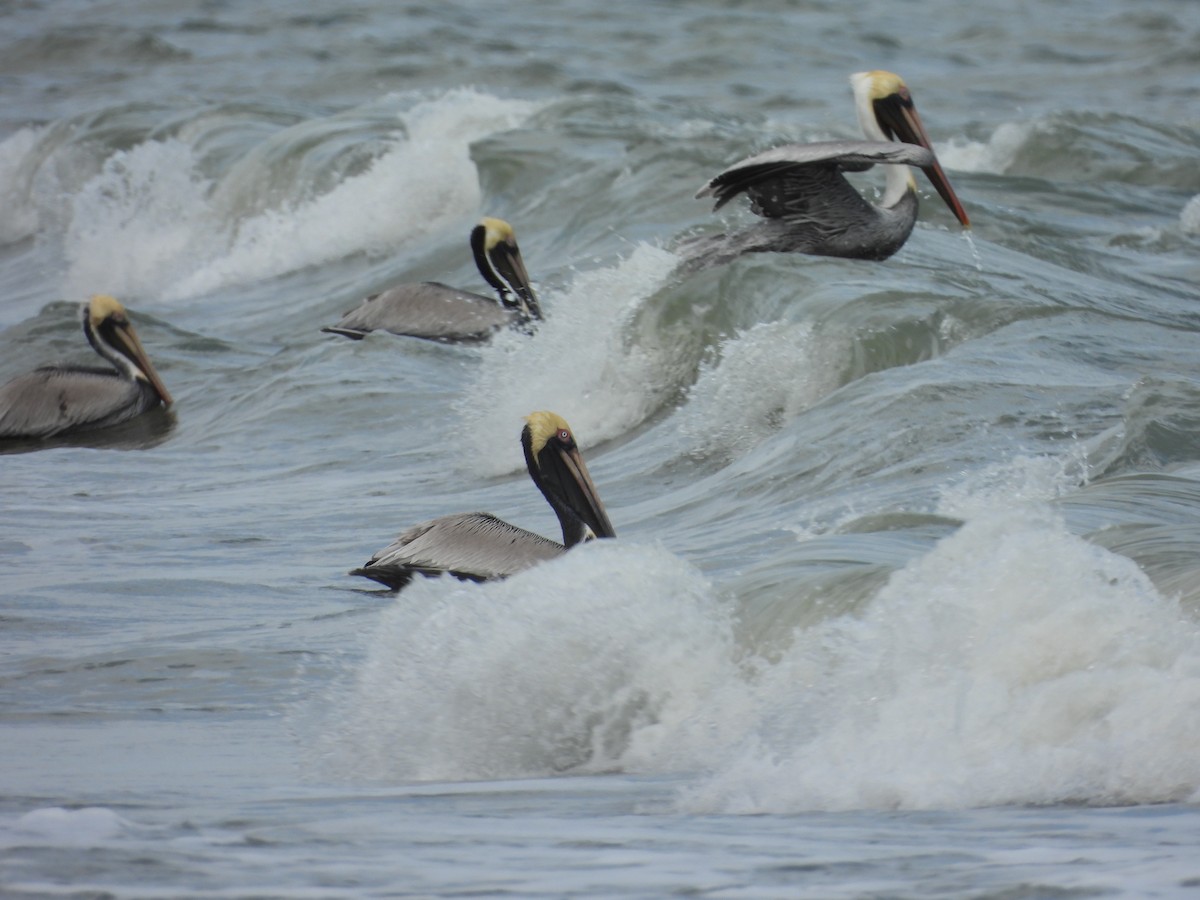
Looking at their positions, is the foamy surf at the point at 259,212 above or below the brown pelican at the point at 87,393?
below

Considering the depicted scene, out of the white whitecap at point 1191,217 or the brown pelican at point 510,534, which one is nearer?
the brown pelican at point 510,534

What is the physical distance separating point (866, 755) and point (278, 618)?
2.77 meters

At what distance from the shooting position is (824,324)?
934cm

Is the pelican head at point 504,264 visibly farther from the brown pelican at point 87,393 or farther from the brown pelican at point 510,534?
the brown pelican at point 510,534

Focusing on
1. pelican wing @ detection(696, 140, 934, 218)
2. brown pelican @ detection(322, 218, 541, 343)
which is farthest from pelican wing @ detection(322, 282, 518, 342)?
pelican wing @ detection(696, 140, 934, 218)

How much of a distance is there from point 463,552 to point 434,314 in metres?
5.33

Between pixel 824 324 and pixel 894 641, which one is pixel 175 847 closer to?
pixel 894 641

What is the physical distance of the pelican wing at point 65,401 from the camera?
37.4 ft

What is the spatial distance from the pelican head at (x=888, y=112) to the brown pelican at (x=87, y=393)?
4.15m

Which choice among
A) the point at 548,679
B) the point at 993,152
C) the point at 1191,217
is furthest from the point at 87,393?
the point at 993,152

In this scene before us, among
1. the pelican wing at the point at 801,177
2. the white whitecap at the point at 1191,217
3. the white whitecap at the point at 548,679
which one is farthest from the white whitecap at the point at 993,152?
the white whitecap at the point at 548,679

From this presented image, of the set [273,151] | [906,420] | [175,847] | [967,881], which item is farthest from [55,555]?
[273,151]

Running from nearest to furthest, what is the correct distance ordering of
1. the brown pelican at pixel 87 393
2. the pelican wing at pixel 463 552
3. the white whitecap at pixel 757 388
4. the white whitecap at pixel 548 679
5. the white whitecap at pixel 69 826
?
the white whitecap at pixel 69 826 < the white whitecap at pixel 548 679 < the pelican wing at pixel 463 552 < the white whitecap at pixel 757 388 < the brown pelican at pixel 87 393

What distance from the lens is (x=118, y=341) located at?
1248 centimetres
